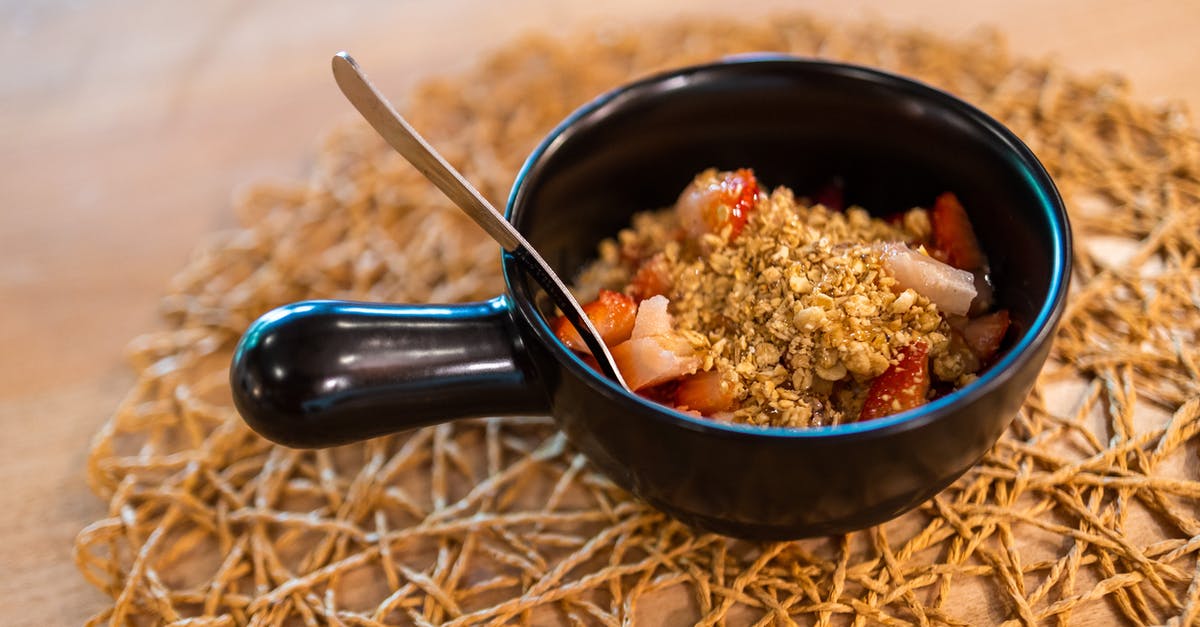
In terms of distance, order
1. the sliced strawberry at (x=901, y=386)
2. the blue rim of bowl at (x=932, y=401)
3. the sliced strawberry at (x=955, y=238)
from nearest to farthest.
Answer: the blue rim of bowl at (x=932, y=401)
the sliced strawberry at (x=901, y=386)
the sliced strawberry at (x=955, y=238)

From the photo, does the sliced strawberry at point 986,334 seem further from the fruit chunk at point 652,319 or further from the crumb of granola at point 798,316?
the fruit chunk at point 652,319

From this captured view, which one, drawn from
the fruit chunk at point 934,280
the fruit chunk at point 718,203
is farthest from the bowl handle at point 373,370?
the fruit chunk at point 934,280

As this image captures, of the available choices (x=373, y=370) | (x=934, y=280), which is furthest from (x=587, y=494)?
(x=934, y=280)

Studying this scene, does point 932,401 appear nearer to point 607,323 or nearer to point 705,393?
point 705,393

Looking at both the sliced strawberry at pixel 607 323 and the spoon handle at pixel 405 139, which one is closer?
the spoon handle at pixel 405 139

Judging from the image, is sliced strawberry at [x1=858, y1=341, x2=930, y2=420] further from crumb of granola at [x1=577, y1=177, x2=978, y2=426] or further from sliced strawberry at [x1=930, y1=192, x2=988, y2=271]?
sliced strawberry at [x1=930, y1=192, x2=988, y2=271]

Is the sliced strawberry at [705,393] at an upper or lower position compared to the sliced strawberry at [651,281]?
lower

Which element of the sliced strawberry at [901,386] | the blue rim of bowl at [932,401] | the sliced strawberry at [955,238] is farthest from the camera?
the sliced strawberry at [955,238]

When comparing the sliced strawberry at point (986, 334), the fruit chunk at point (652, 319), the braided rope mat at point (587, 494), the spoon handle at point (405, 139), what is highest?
the spoon handle at point (405, 139)
